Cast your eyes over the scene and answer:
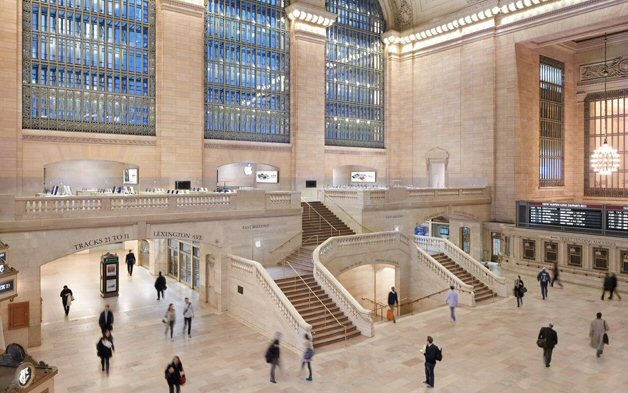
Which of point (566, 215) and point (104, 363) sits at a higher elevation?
point (566, 215)

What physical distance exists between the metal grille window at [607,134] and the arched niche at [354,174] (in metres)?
12.9

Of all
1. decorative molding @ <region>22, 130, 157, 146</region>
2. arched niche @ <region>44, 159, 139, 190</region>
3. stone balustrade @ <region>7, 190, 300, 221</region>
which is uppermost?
decorative molding @ <region>22, 130, 157, 146</region>

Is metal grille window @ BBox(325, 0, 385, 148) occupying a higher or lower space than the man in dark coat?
higher

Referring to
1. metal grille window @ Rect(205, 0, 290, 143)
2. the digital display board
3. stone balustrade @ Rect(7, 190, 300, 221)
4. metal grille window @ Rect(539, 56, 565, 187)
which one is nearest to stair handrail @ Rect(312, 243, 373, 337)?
stone balustrade @ Rect(7, 190, 300, 221)

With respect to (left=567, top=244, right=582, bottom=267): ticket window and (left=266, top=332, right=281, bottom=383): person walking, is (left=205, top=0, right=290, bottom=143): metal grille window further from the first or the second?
(left=567, top=244, right=582, bottom=267): ticket window

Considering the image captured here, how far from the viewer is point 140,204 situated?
14.7 m

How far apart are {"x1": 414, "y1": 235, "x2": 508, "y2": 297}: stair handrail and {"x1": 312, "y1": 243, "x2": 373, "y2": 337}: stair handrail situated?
6879 millimetres

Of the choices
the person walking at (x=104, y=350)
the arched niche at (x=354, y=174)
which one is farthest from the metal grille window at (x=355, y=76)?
the person walking at (x=104, y=350)

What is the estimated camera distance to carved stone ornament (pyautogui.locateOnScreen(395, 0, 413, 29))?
2936cm

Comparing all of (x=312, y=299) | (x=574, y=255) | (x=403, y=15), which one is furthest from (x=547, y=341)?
(x=403, y=15)

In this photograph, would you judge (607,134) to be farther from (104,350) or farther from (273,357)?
(104,350)

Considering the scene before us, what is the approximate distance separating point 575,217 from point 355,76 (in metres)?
14.5

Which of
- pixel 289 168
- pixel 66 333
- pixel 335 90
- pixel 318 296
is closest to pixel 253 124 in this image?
pixel 289 168

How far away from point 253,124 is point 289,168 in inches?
123
